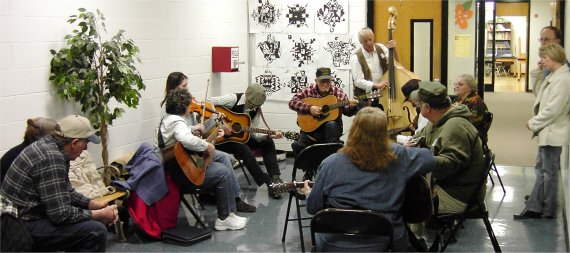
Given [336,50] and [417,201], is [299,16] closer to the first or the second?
[336,50]

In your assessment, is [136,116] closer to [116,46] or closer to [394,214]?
[116,46]

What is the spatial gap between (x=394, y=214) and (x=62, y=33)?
9.63 feet

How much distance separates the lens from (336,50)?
7234 mm

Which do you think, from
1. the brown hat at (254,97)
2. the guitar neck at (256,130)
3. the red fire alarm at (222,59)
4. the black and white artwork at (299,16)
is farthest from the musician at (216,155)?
the black and white artwork at (299,16)

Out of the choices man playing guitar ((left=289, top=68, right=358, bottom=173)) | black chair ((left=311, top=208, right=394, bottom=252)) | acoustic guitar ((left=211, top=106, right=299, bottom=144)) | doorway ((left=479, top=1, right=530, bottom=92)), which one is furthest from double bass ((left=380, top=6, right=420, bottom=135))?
doorway ((left=479, top=1, right=530, bottom=92))

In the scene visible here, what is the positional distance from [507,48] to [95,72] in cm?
847

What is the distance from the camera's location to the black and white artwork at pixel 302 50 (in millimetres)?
7328

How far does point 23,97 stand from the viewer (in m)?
4.55

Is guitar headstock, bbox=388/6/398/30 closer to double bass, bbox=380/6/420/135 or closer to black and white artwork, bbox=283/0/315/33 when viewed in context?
double bass, bbox=380/6/420/135

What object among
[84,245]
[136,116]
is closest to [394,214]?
[84,245]

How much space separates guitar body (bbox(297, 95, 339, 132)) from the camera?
6.03 m

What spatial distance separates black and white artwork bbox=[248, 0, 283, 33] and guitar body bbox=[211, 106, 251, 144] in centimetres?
176

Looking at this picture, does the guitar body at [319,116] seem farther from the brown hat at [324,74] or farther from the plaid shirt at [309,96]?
the brown hat at [324,74]

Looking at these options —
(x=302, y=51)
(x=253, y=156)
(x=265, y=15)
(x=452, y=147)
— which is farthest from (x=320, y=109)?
(x=452, y=147)
